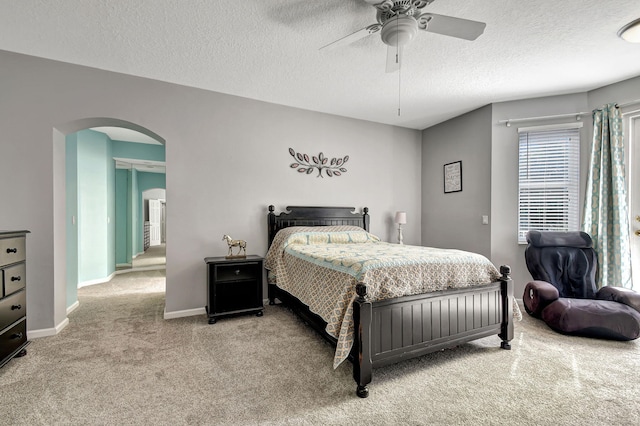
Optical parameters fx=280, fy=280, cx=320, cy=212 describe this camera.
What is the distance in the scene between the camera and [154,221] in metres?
11.3

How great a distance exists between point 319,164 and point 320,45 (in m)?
1.84

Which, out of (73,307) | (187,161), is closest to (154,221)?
(73,307)

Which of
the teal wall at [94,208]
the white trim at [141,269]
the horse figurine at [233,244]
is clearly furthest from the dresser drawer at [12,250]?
the white trim at [141,269]

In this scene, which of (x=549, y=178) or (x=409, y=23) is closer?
(x=409, y=23)

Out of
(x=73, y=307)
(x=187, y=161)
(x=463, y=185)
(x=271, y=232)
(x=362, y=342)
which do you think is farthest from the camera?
(x=463, y=185)

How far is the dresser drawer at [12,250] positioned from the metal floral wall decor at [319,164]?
114 inches

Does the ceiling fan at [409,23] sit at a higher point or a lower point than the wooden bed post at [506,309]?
higher

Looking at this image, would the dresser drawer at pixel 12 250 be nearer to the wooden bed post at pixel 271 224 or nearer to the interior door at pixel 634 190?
the wooden bed post at pixel 271 224

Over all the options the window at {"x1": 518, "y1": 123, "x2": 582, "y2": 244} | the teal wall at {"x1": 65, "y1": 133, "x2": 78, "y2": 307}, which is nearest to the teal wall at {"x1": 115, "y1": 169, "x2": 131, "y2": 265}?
the teal wall at {"x1": 65, "y1": 133, "x2": 78, "y2": 307}

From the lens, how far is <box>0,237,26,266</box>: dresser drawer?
7.08 feet

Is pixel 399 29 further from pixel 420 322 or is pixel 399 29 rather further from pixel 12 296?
pixel 12 296

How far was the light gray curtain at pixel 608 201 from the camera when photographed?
322 cm

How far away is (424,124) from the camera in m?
4.95

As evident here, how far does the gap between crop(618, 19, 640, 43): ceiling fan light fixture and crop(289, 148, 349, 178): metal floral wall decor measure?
10.1 ft
